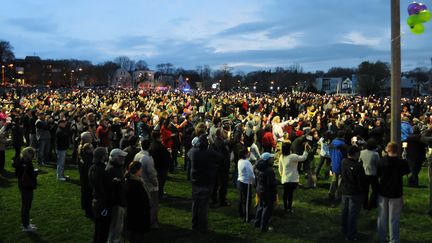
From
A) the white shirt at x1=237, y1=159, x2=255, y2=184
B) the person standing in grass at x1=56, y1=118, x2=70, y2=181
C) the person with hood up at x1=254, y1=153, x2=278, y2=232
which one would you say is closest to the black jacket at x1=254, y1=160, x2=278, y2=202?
the person with hood up at x1=254, y1=153, x2=278, y2=232

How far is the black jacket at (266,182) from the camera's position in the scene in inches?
321

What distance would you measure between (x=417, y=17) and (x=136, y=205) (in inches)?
239

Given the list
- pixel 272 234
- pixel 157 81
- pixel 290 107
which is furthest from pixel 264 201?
pixel 157 81

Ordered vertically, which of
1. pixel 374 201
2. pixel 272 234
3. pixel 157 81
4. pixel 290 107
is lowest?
pixel 272 234

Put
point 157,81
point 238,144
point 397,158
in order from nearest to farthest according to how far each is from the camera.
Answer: point 397,158 → point 238,144 → point 157,81

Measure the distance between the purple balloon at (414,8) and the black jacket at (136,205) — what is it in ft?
19.2

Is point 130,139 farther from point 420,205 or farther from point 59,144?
point 420,205

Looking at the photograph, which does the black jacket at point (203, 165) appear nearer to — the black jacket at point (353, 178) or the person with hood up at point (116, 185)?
the person with hood up at point (116, 185)

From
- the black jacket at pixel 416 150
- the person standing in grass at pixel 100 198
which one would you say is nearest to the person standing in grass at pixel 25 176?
the person standing in grass at pixel 100 198

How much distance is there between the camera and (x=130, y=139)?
9617 mm

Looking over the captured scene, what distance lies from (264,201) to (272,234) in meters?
0.66

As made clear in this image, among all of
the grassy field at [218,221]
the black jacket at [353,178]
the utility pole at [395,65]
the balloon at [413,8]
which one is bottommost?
the grassy field at [218,221]

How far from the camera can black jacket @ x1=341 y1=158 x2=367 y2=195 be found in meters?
7.45

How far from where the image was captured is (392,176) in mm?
7105
